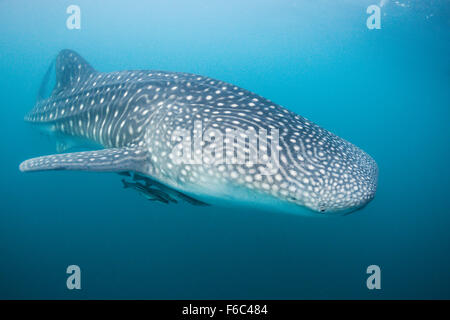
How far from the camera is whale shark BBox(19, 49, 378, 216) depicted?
231cm

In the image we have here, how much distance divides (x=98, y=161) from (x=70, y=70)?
3862 mm

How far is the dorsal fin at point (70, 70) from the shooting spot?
572cm

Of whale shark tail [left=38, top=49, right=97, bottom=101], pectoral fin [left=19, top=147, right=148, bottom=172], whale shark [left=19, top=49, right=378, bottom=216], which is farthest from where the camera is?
whale shark tail [left=38, top=49, right=97, bottom=101]

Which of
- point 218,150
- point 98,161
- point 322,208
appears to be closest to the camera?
point 322,208

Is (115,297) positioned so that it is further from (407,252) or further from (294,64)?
(294,64)

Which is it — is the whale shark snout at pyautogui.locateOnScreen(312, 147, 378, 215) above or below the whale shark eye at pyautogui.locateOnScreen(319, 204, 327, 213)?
above

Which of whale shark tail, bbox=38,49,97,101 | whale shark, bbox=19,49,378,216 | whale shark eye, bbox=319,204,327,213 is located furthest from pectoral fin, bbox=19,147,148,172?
whale shark tail, bbox=38,49,97,101

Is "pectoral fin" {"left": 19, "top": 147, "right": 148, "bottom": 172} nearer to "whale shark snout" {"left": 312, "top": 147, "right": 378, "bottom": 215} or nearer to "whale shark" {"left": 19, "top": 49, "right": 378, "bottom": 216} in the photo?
"whale shark" {"left": 19, "top": 49, "right": 378, "bottom": 216}

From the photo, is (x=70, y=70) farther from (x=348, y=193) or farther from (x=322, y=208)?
(x=348, y=193)

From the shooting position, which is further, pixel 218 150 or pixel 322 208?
pixel 218 150

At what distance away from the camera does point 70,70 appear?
589 centimetres

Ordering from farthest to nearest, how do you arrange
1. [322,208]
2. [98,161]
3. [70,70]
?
[70,70] → [98,161] → [322,208]

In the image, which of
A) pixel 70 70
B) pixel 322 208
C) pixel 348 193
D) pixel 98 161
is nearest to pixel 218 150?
pixel 322 208

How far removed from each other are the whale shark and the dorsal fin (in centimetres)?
148
